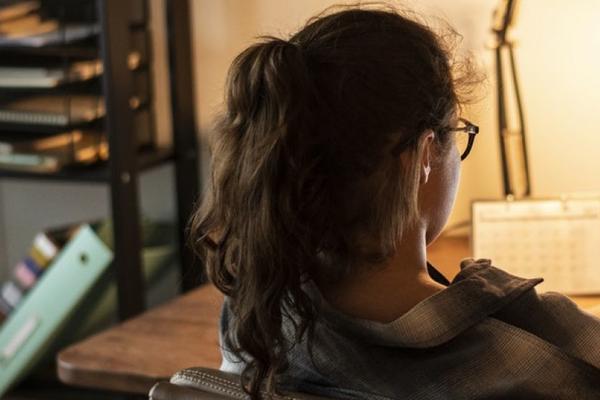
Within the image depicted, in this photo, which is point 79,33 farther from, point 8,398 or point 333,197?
point 333,197

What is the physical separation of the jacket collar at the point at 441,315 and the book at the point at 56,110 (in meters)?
1.12

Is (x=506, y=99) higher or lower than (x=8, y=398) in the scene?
higher

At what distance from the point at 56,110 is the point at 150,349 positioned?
64cm

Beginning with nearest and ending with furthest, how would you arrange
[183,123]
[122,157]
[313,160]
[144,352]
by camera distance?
[313,160]
[144,352]
[122,157]
[183,123]

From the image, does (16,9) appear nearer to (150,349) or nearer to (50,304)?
(50,304)

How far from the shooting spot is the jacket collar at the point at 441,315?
40.8 inches

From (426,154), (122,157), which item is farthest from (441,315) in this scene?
(122,157)

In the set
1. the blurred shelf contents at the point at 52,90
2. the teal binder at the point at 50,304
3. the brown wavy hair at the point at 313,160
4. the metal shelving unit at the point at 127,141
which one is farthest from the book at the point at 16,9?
the brown wavy hair at the point at 313,160

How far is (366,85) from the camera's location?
1048 mm

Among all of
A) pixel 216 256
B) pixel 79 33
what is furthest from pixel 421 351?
pixel 79 33

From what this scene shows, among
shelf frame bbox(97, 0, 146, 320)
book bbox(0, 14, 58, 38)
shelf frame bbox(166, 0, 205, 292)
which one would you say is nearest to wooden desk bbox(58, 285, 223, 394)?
shelf frame bbox(97, 0, 146, 320)

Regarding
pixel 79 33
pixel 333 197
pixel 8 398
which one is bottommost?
pixel 8 398

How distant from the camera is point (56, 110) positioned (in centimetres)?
210

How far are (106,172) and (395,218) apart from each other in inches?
42.4
